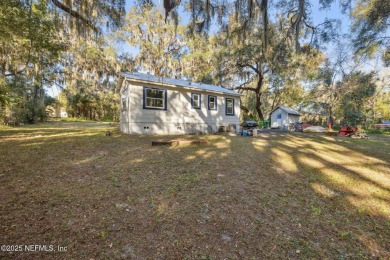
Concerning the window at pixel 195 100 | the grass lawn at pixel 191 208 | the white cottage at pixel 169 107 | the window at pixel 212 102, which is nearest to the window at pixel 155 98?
the white cottage at pixel 169 107

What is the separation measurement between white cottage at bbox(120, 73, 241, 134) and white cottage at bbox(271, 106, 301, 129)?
9.18 metres

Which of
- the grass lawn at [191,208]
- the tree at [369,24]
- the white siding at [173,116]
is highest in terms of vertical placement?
the tree at [369,24]

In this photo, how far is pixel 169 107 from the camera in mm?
10484

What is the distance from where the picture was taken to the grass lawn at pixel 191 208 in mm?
2139

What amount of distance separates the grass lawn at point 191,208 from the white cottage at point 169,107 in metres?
4.73

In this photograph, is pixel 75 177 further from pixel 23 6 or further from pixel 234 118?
pixel 234 118

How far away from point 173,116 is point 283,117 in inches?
564

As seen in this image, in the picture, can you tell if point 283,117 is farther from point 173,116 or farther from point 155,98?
point 155,98

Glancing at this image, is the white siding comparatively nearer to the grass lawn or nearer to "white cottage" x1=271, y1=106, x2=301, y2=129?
the grass lawn

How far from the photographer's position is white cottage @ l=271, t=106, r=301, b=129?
767 inches

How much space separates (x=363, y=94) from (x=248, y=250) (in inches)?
1061

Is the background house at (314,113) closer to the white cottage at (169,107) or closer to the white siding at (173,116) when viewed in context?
the white cottage at (169,107)

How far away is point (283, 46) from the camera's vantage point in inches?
371

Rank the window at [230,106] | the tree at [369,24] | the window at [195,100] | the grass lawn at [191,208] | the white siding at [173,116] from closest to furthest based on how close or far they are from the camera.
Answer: the grass lawn at [191,208] → the tree at [369,24] → the white siding at [173,116] → the window at [195,100] → the window at [230,106]
